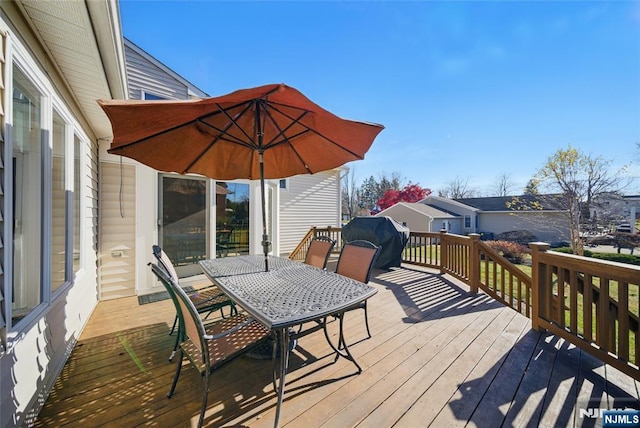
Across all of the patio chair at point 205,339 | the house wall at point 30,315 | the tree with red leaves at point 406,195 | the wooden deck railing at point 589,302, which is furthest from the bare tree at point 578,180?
the tree with red leaves at point 406,195

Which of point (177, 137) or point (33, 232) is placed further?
point (177, 137)

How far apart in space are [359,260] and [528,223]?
2500 centimetres

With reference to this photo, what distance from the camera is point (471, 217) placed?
24109 millimetres

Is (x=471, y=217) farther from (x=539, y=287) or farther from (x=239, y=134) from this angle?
(x=239, y=134)

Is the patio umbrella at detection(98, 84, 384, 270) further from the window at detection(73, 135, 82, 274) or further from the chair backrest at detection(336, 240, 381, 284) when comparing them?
the window at detection(73, 135, 82, 274)

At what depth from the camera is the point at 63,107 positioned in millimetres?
2541

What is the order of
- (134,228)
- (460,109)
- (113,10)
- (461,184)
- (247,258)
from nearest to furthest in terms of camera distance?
(113,10) < (247,258) < (134,228) < (460,109) < (461,184)

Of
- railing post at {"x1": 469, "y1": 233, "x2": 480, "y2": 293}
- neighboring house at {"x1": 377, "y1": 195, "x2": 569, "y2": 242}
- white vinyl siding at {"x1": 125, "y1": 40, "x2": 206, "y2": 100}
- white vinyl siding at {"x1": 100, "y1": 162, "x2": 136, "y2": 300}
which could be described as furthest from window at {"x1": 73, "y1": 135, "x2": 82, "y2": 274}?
neighboring house at {"x1": 377, "y1": 195, "x2": 569, "y2": 242}

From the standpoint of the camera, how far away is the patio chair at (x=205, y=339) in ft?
4.98

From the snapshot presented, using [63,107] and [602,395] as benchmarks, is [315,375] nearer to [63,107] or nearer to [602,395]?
[602,395]

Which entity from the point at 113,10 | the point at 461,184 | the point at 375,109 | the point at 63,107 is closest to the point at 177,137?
the point at 113,10

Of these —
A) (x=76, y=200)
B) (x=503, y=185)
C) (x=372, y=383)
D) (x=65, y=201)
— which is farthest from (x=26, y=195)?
A: (x=503, y=185)

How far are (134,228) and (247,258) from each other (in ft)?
7.36

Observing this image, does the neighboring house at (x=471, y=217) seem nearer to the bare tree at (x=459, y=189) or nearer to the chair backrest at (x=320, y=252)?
the bare tree at (x=459, y=189)
